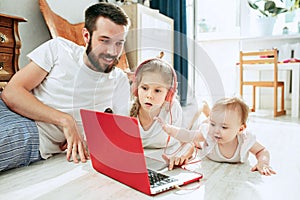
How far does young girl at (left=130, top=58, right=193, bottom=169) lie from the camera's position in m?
0.72

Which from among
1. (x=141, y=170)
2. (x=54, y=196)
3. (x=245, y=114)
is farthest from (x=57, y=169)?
(x=245, y=114)

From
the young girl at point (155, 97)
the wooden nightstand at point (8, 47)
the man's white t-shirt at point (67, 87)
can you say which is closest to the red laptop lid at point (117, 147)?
the young girl at point (155, 97)

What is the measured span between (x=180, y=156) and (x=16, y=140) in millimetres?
529

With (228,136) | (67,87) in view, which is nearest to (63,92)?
(67,87)

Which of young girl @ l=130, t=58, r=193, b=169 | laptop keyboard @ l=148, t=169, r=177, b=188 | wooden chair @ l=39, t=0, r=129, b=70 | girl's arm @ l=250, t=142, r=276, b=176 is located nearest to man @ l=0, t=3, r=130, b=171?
young girl @ l=130, t=58, r=193, b=169

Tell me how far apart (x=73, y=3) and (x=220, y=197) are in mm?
1787

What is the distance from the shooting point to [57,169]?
95 cm

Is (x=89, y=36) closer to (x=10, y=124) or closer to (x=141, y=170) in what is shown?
(x=10, y=124)

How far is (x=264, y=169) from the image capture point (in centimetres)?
92

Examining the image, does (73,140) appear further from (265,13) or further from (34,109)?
(265,13)

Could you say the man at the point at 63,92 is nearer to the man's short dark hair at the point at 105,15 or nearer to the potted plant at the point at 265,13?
the man's short dark hair at the point at 105,15

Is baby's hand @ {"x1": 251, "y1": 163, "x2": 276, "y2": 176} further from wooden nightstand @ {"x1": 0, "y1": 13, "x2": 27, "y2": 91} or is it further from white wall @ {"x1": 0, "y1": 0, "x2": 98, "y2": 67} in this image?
white wall @ {"x1": 0, "y1": 0, "x2": 98, "y2": 67}

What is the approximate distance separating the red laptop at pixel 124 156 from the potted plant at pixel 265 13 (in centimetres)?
282

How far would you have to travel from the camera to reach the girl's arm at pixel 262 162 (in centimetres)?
91
